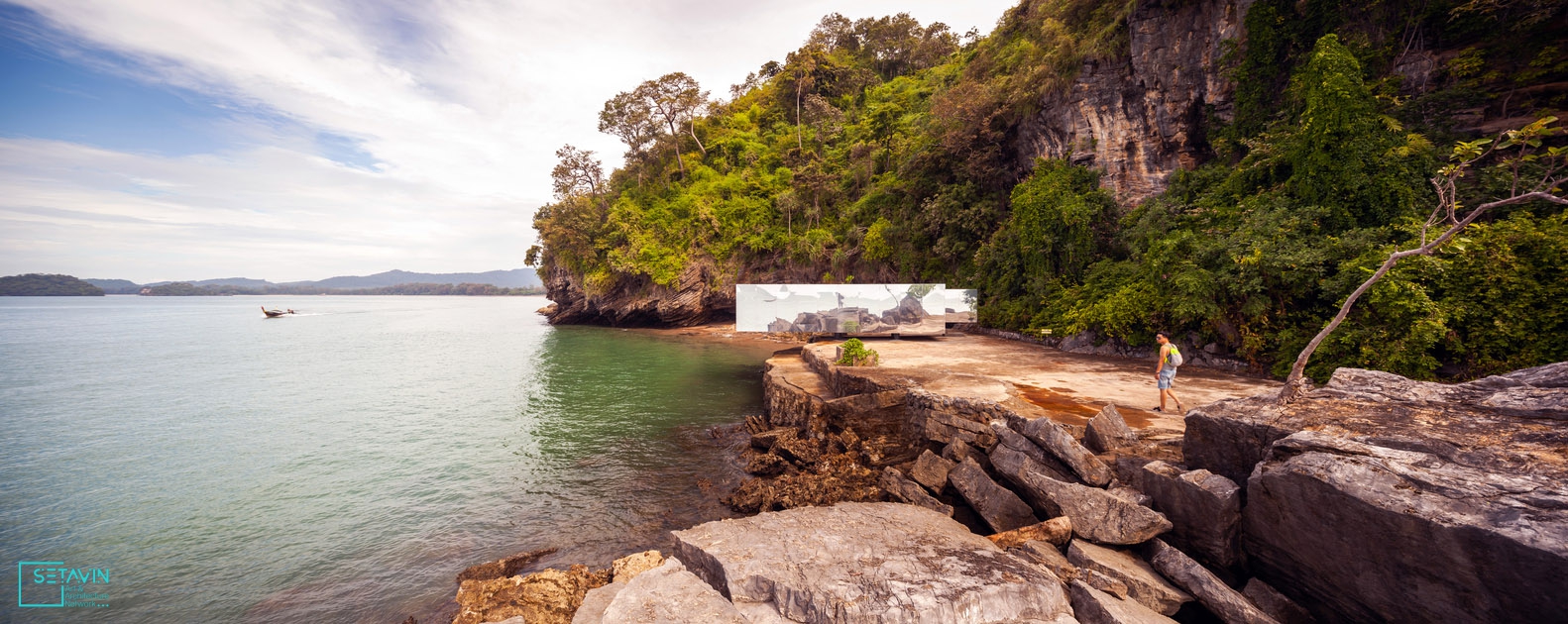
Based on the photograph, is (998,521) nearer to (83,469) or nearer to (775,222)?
(83,469)

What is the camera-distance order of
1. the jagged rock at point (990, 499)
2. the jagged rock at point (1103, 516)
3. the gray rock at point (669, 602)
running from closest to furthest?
1. the gray rock at point (669, 602)
2. the jagged rock at point (1103, 516)
3. the jagged rock at point (990, 499)

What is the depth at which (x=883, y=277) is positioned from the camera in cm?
2533

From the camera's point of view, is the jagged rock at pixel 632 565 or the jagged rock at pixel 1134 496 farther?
the jagged rock at pixel 632 565

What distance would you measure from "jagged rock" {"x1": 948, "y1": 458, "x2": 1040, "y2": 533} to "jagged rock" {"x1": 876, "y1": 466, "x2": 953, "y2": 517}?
340 millimetres

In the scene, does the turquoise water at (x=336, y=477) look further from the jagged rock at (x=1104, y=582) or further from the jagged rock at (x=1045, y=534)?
the jagged rock at (x=1104, y=582)

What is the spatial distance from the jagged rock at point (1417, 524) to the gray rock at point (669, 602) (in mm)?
4568

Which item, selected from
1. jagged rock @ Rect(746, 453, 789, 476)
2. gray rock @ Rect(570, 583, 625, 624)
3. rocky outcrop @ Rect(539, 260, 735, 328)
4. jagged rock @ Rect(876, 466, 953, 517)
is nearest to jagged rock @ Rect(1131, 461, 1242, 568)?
jagged rock @ Rect(876, 466, 953, 517)

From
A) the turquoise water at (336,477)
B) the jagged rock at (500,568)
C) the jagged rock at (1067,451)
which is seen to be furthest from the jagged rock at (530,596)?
the jagged rock at (1067,451)

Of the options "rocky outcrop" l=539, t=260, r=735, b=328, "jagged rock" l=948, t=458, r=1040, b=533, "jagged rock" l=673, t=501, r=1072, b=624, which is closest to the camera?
"jagged rock" l=673, t=501, r=1072, b=624

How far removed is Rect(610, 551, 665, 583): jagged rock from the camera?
5.40 meters

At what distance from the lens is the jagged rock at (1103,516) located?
480 cm

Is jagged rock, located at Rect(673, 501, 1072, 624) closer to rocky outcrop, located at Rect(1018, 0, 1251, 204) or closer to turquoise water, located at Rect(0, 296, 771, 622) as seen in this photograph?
turquoise water, located at Rect(0, 296, 771, 622)

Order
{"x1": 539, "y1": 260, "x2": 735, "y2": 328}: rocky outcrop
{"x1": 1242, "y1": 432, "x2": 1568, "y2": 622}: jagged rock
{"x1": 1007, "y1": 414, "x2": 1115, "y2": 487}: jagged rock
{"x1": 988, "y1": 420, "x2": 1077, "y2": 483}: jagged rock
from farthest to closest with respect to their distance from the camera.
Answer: {"x1": 539, "y1": 260, "x2": 735, "y2": 328}: rocky outcrop < {"x1": 988, "y1": 420, "x2": 1077, "y2": 483}: jagged rock < {"x1": 1007, "y1": 414, "x2": 1115, "y2": 487}: jagged rock < {"x1": 1242, "y1": 432, "x2": 1568, "y2": 622}: jagged rock

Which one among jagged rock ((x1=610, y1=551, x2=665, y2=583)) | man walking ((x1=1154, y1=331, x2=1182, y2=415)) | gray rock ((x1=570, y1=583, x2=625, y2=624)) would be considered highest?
man walking ((x1=1154, y1=331, x2=1182, y2=415))
